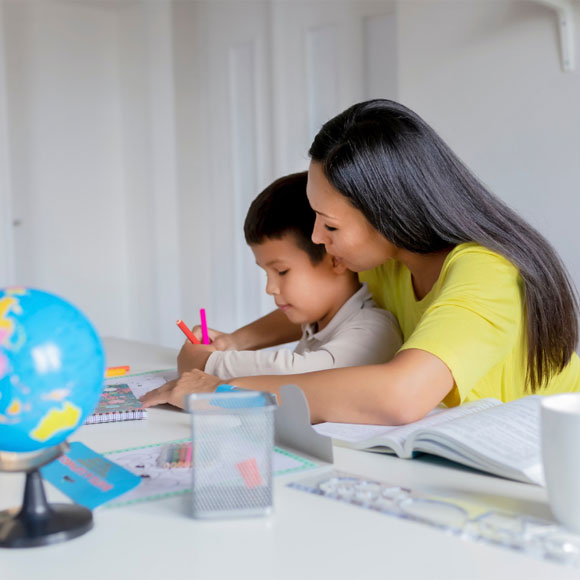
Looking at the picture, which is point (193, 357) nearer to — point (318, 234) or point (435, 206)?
point (318, 234)

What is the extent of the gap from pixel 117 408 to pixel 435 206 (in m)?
0.55

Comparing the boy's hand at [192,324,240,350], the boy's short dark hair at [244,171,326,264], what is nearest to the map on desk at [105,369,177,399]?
the boy's hand at [192,324,240,350]

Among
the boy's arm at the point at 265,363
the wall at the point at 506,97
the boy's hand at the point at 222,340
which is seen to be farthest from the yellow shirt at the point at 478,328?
the wall at the point at 506,97

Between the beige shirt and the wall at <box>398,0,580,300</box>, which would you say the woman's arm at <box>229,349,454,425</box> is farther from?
the wall at <box>398,0,580,300</box>

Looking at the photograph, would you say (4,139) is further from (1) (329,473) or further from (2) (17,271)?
(1) (329,473)

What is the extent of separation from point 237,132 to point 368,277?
8.15ft

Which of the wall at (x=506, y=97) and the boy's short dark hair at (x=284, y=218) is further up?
the wall at (x=506, y=97)

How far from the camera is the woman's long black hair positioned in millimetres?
1173

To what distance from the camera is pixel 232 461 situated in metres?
0.69

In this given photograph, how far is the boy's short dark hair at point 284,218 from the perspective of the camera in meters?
1.42

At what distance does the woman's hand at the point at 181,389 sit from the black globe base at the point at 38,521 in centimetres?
44

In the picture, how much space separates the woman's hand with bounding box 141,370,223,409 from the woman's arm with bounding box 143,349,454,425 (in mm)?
158

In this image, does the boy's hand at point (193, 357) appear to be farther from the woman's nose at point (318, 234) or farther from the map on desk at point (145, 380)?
the woman's nose at point (318, 234)

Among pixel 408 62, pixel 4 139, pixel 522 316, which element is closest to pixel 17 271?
pixel 4 139
